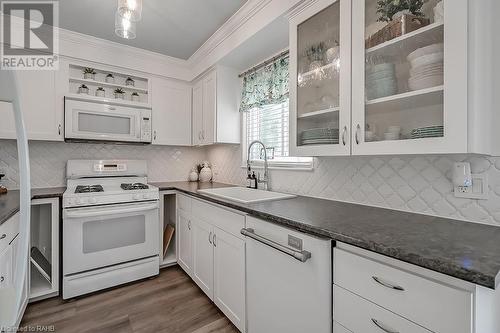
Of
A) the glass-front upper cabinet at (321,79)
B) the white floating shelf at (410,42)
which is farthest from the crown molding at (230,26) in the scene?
the white floating shelf at (410,42)

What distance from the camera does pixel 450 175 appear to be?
1.20 m

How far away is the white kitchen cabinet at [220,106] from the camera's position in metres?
2.61

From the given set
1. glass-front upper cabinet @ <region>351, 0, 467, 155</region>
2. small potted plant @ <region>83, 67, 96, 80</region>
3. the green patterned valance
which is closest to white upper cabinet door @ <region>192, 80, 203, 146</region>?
the green patterned valance

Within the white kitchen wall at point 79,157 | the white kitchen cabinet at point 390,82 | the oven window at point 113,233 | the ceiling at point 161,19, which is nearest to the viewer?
the white kitchen cabinet at point 390,82

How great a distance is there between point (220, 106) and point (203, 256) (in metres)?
1.51

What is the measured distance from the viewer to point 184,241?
2500 millimetres

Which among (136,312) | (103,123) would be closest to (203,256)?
(136,312)

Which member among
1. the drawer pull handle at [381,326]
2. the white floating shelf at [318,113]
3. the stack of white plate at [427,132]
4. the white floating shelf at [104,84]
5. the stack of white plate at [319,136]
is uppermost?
the white floating shelf at [104,84]

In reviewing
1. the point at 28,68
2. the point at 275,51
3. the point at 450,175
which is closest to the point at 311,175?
the point at 450,175

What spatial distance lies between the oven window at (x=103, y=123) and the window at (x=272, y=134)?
4.27 ft

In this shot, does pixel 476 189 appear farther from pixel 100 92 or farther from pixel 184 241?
pixel 100 92

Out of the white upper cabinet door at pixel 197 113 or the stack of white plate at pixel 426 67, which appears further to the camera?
the white upper cabinet door at pixel 197 113

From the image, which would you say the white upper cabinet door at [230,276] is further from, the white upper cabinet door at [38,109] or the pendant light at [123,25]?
the white upper cabinet door at [38,109]

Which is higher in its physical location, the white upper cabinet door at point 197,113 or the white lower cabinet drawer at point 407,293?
the white upper cabinet door at point 197,113
